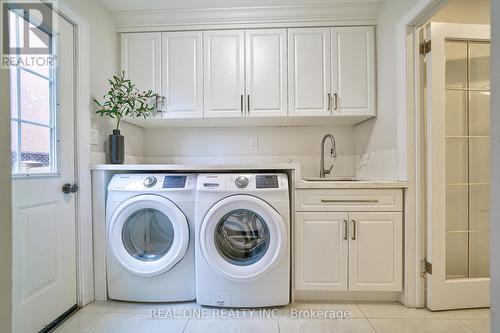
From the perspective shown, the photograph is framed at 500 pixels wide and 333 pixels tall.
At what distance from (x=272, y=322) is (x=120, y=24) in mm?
2578

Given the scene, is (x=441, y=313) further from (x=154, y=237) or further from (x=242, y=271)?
(x=154, y=237)

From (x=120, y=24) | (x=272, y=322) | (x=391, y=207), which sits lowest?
(x=272, y=322)

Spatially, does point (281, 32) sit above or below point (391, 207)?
above

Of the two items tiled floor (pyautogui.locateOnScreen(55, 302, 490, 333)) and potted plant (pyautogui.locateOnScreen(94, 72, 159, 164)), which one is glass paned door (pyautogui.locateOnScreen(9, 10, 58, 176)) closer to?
potted plant (pyautogui.locateOnScreen(94, 72, 159, 164))

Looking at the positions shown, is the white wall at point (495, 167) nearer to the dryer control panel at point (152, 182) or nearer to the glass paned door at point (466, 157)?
the glass paned door at point (466, 157)

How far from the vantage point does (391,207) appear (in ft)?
5.65

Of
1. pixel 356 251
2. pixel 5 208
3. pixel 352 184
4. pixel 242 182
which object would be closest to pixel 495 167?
pixel 352 184

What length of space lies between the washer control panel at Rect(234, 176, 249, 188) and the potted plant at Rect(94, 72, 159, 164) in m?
0.95

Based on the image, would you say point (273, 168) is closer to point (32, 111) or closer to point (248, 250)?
point (248, 250)

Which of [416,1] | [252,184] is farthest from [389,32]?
A: [252,184]

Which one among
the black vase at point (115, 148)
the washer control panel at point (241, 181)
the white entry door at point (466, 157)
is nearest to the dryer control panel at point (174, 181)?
the washer control panel at point (241, 181)

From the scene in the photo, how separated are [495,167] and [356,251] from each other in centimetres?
110

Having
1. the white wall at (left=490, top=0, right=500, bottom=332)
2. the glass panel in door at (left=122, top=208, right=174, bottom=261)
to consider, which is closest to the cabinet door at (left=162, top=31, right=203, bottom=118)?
the glass panel in door at (left=122, top=208, right=174, bottom=261)

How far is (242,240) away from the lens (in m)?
1.74
